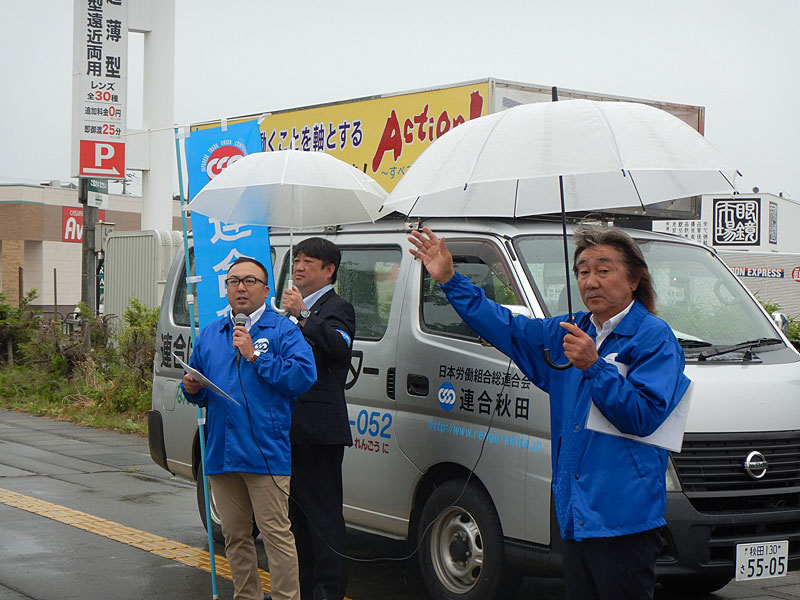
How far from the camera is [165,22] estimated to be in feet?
66.7

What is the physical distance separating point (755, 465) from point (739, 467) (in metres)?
0.08

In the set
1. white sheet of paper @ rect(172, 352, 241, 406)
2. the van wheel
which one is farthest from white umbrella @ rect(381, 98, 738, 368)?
the van wheel

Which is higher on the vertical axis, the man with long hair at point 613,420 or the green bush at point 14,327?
the man with long hair at point 613,420

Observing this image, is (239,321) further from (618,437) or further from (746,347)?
(746,347)

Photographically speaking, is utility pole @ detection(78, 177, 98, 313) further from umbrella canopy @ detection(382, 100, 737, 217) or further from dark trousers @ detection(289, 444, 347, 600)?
umbrella canopy @ detection(382, 100, 737, 217)

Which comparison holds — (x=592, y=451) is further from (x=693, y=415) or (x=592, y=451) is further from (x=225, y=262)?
(x=225, y=262)

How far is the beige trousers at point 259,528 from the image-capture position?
4.96 metres

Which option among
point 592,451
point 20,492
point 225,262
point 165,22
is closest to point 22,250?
point 165,22

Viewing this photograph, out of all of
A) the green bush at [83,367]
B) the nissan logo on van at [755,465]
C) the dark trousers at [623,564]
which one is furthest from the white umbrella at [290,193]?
the green bush at [83,367]

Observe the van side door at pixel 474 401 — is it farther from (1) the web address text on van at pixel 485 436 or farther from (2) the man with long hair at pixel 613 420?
(2) the man with long hair at pixel 613 420

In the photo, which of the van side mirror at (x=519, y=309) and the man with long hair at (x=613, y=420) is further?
the van side mirror at (x=519, y=309)

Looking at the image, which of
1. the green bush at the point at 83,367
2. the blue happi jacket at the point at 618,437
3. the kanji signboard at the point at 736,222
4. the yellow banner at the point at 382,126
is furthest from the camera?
the kanji signboard at the point at 736,222

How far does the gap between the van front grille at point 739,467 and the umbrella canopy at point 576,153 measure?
4.09 feet

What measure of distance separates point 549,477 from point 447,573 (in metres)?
0.99
